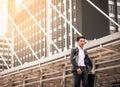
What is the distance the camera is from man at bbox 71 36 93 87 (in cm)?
702

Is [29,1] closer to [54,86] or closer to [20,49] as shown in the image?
[20,49]

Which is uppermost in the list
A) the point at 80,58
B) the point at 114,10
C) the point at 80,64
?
the point at 114,10

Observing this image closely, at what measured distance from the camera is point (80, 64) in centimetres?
713

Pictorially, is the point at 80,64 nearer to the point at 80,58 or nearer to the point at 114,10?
the point at 80,58

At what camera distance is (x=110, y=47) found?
37.1 feet

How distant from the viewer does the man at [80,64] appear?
702 centimetres

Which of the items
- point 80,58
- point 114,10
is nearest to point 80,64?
point 80,58

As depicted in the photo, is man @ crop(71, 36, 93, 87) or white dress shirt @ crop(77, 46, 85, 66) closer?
man @ crop(71, 36, 93, 87)

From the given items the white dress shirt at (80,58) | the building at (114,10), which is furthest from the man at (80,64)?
the building at (114,10)

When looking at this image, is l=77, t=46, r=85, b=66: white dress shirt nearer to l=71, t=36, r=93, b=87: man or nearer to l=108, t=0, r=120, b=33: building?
l=71, t=36, r=93, b=87: man

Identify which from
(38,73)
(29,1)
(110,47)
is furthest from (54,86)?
(29,1)

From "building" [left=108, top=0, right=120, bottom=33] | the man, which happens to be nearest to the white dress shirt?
the man

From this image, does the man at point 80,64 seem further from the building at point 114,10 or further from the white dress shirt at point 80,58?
the building at point 114,10

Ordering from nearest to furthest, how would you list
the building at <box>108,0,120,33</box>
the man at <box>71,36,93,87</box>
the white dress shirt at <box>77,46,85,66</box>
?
the man at <box>71,36,93,87</box>
the white dress shirt at <box>77,46,85,66</box>
the building at <box>108,0,120,33</box>
